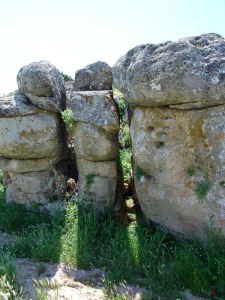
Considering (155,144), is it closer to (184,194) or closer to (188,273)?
(184,194)

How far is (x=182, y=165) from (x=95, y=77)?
2733 mm

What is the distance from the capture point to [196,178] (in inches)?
238

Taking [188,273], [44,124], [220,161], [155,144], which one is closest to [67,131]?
[44,124]

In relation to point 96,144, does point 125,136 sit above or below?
below

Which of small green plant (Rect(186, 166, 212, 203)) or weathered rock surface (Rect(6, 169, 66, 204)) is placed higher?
small green plant (Rect(186, 166, 212, 203))

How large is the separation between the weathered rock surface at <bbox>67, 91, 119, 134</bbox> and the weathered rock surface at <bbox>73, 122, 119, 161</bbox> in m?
0.12

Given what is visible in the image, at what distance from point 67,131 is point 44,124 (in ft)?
2.67

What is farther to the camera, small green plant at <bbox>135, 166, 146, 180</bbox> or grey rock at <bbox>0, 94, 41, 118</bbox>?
grey rock at <bbox>0, 94, 41, 118</bbox>

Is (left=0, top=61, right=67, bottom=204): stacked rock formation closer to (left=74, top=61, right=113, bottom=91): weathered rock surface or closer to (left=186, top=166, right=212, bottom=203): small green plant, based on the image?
(left=74, top=61, right=113, bottom=91): weathered rock surface

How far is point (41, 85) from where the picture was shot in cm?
740

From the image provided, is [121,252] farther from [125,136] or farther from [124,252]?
[125,136]

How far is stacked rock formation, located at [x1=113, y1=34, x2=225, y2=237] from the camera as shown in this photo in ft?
17.6

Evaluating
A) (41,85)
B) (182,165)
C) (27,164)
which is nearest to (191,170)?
(182,165)

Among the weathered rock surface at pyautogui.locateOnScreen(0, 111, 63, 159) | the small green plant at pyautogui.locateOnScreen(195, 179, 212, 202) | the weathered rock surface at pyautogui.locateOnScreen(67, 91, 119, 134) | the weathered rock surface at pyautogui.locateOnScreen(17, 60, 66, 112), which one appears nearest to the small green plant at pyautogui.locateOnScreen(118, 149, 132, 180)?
the weathered rock surface at pyautogui.locateOnScreen(67, 91, 119, 134)
